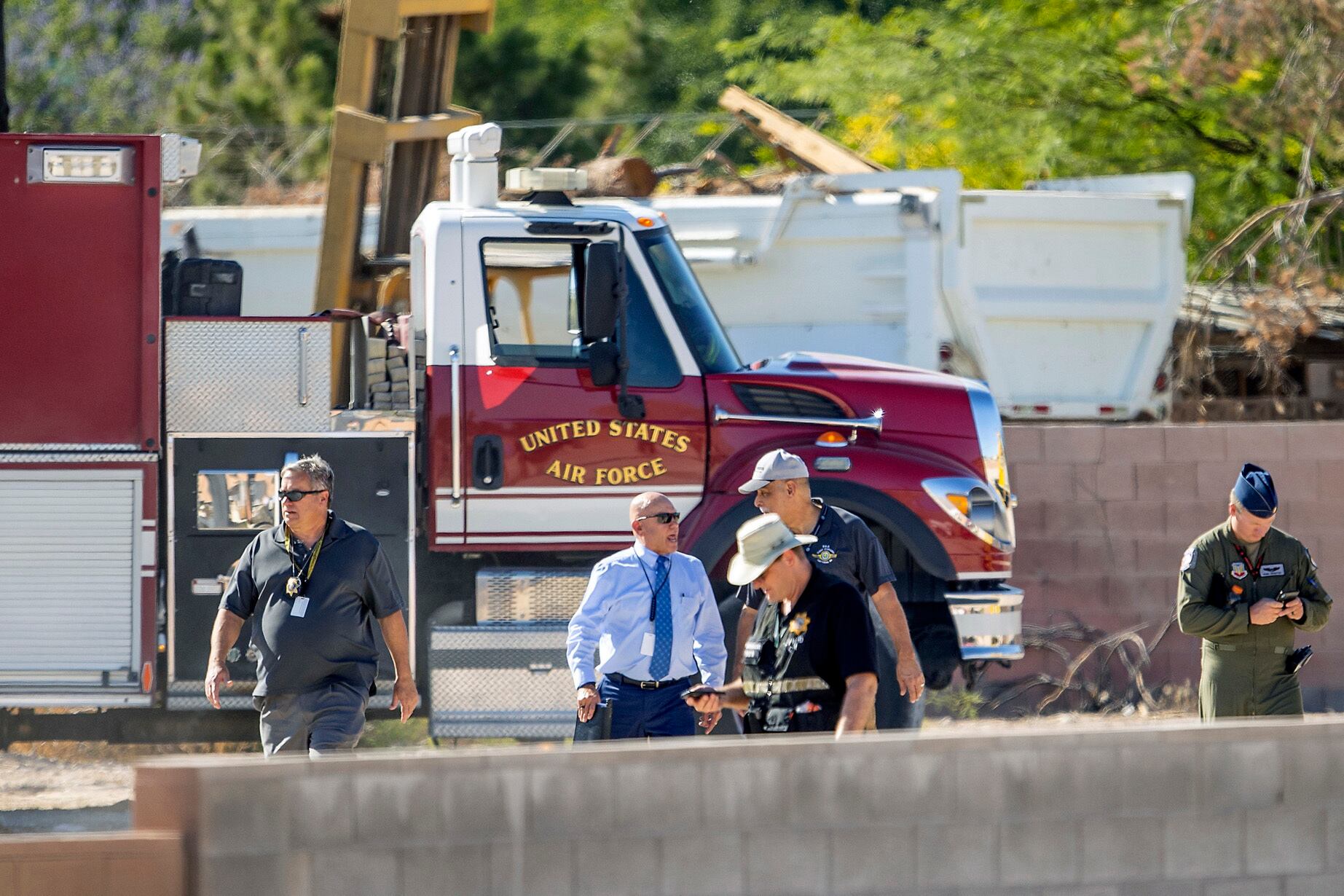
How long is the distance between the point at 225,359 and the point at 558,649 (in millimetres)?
2024

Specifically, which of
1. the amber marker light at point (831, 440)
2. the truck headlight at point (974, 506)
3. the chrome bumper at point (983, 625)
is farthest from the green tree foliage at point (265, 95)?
the chrome bumper at point (983, 625)

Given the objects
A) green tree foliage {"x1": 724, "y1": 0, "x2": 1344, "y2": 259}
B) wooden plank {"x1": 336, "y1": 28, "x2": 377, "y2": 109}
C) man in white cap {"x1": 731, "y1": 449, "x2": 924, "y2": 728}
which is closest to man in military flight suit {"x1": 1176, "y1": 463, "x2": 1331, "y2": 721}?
man in white cap {"x1": 731, "y1": 449, "x2": 924, "y2": 728}

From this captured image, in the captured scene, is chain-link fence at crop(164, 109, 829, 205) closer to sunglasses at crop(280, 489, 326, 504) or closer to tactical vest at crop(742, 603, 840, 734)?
sunglasses at crop(280, 489, 326, 504)

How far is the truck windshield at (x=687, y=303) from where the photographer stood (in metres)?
7.75

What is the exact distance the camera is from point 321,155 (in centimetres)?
2544

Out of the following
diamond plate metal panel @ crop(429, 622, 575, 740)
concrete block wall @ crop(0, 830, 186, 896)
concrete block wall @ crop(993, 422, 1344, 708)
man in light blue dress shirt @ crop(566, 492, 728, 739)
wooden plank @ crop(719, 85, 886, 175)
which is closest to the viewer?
concrete block wall @ crop(0, 830, 186, 896)

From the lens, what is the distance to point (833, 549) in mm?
6176

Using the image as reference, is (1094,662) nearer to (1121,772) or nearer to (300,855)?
(1121,772)

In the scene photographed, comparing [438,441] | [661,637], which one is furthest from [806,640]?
[438,441]

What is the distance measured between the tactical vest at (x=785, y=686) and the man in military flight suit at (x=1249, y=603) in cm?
198

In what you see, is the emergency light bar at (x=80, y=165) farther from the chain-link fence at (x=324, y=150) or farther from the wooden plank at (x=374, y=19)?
the chain-link fence at (x=324, y=150)

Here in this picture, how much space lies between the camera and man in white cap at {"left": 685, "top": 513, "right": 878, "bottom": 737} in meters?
4.91

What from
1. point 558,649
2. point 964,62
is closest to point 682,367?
point 558,649

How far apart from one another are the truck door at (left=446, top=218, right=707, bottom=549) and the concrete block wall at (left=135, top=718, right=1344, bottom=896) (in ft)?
11.1
